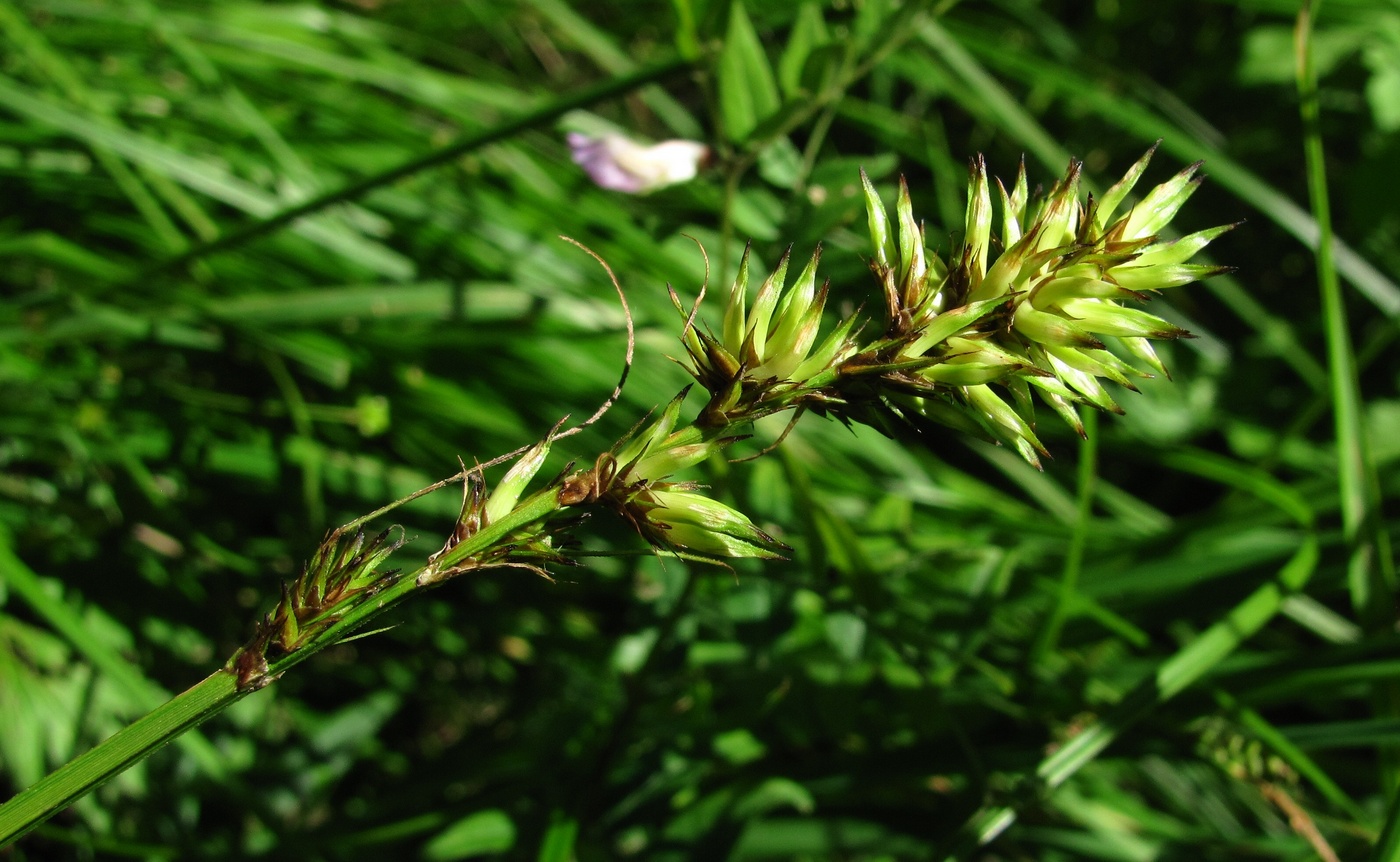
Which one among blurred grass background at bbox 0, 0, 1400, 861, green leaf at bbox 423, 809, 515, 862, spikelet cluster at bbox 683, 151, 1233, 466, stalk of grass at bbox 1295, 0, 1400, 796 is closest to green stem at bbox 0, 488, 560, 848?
spikelet cluster at bbox 683, 151, 1233, 466

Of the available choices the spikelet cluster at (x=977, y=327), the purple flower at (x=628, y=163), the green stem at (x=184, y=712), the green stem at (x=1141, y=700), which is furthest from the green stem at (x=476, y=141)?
the green stem at (x=1141, y=700)

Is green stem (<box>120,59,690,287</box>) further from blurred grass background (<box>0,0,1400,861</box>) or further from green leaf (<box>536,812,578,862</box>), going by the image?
green leaf (<box>536,812,578,862</box>)

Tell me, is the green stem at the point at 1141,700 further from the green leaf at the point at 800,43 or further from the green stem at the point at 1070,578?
the green leaf at the point at 800,43

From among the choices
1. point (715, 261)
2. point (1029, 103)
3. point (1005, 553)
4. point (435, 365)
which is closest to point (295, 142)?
point (435, 365)

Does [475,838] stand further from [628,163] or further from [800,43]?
[800,43]

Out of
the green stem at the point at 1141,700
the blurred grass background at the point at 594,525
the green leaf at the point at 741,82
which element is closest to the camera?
the green stem at the point at 1141,700

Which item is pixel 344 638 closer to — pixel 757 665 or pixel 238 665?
pixel 238 665
